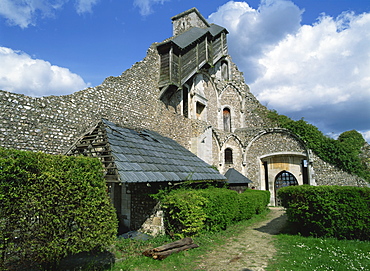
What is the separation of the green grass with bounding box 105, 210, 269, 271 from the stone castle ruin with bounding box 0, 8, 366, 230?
4087mm

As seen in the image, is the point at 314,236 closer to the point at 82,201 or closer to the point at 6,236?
the point at 82,201

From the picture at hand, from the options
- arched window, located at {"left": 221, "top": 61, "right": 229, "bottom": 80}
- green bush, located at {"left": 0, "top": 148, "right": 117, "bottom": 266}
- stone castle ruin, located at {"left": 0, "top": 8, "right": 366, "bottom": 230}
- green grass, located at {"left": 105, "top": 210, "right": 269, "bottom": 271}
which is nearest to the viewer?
green bush, located at {"left": 0, "top": 148, "right": 117, "bottom": 266}

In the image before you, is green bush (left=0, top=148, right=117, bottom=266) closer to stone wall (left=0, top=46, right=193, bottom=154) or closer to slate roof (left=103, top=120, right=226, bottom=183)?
slate roof (left=103, top=120, right=226, bottom=183)

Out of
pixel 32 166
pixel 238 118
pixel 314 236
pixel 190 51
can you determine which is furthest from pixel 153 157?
pixel 238 118

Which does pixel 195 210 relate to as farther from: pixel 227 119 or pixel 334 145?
pixel 227 119

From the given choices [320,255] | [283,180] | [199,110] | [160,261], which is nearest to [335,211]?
[320,255]

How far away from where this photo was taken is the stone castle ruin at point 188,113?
7938mm

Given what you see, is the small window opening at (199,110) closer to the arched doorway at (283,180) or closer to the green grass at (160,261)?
the arched doorway at (283,180)

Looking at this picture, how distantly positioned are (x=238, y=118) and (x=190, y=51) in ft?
28.5

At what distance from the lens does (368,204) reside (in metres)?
6.95

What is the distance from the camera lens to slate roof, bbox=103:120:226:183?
7.00 m

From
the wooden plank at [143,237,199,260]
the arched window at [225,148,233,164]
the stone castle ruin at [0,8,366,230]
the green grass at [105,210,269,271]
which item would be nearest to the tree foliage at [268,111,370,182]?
the stone castle ruin at [0,8,366,230]

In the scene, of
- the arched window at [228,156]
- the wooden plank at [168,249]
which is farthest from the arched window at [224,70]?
the wooden plank at [168,249]

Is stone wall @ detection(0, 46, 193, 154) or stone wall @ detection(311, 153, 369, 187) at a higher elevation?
stone wall @ detection(0, 46, 193, 154)
